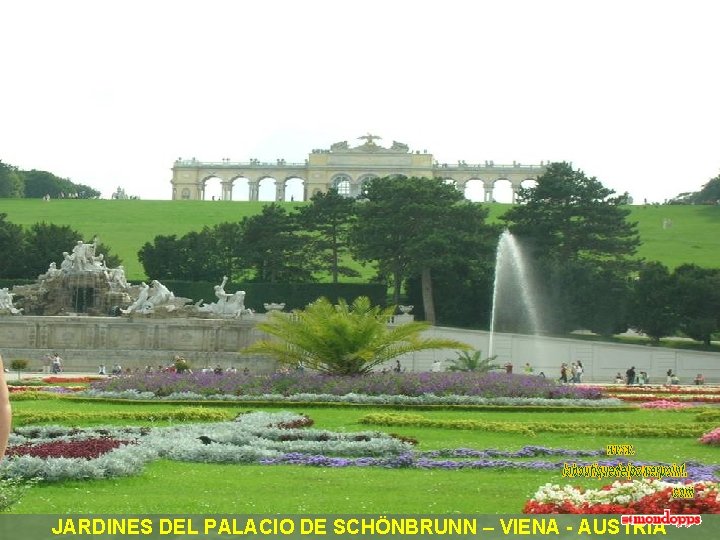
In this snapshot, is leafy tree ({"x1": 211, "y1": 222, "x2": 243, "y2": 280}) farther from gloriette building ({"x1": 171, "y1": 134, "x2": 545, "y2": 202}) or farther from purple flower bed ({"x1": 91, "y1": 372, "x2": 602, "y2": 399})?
gloriette building ({"x1": 171, "y1": 134, "x2": 545, "y2": 202})

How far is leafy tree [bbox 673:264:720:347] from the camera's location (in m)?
46.2

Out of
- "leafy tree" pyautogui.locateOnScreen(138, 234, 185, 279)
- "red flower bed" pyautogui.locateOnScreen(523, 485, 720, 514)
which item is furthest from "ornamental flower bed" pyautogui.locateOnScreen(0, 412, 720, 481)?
"leafy tree" pyautogui.locateOnScreen(138, 234, 185, 279)

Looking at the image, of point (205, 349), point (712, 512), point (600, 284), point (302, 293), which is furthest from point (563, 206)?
point (712, 512)

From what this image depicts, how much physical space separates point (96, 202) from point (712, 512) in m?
92.2

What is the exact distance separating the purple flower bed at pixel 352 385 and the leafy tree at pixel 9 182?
85.9 metres

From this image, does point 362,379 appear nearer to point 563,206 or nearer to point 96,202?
point 563,206

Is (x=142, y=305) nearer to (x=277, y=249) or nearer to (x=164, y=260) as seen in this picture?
(x=277, y=249)

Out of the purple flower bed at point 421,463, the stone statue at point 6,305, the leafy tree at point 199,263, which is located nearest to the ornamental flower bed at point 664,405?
the purple flower bed at point 421,463

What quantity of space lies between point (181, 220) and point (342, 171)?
31.8m

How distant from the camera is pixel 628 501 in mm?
9531

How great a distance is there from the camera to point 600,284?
49.5 meters

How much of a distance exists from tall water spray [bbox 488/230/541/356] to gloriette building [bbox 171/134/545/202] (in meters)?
59.9

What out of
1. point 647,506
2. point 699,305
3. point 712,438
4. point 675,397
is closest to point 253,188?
point 699,305

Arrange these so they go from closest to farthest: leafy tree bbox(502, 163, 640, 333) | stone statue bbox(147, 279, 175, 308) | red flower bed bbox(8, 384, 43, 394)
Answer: red flower bed bbox(8, 384, 43, 394) → stone statue bbox(147, 279, 175, 308) → leafy tree bbox(502, 163, 640, 333)
